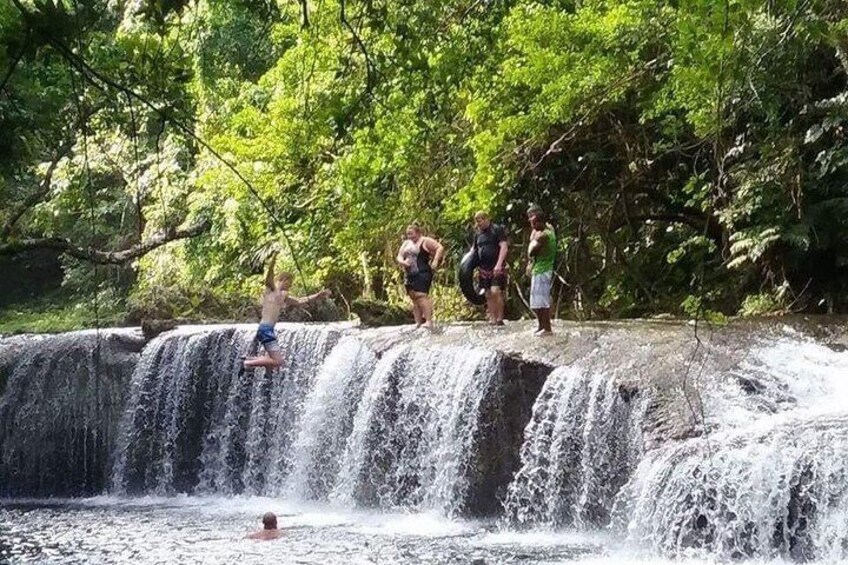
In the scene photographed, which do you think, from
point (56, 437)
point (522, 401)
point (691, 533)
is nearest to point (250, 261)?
point (56, 437)

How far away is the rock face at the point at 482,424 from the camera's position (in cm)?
850

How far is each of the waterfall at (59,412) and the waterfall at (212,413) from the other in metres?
0.36

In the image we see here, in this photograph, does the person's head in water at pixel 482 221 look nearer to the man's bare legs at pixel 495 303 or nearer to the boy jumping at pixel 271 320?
the man's bare legs at pixel 495 303

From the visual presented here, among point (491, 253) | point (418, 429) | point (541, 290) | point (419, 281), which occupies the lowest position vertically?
point (418, 429)

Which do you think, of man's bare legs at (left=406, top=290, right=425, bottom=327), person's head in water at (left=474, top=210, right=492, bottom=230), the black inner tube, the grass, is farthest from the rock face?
the grass

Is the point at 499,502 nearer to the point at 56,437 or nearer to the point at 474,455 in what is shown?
the point at 474,455

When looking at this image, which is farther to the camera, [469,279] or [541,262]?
[469,279]

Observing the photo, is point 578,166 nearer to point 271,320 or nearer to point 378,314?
point 378,314

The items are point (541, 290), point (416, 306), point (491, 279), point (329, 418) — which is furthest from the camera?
point (329, 418)

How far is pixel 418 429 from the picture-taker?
40.8 ft

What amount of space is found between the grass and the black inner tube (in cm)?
666

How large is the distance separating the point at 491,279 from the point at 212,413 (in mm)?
4317

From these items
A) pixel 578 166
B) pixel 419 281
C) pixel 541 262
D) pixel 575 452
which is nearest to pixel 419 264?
pixel 419 281

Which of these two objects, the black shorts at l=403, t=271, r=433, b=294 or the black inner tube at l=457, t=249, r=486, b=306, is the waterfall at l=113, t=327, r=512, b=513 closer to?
the black shorts at l=403, t=271, r=433, b=294
